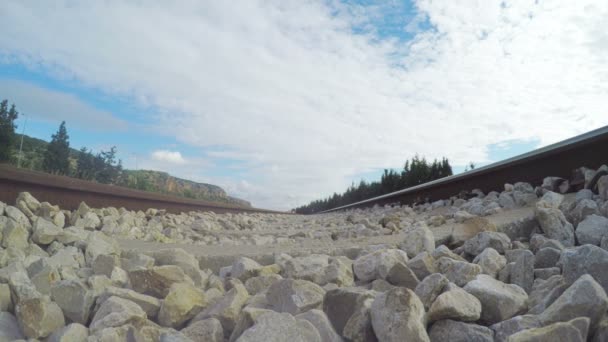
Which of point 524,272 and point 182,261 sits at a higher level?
point 524,272

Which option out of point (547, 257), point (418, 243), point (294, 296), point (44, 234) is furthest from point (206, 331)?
point (44, 234)

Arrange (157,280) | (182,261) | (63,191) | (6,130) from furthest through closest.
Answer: (6,130)
(63,191)
(182,261)
(157,280)

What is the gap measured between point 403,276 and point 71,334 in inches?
55.7

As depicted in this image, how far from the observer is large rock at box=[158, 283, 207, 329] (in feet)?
5.93

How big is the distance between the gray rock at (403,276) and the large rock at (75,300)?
140cm

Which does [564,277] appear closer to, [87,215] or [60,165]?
[87,215]

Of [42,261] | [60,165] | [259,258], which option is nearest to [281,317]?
[259,258]

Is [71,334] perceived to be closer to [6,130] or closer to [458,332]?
[458,332]

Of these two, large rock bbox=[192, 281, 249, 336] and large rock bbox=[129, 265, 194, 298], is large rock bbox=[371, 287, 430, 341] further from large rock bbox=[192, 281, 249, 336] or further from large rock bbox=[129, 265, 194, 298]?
large rock bbox=[129, 265, 194, 298]

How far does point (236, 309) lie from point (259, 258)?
1229 millimetres

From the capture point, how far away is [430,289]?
65.7 inches

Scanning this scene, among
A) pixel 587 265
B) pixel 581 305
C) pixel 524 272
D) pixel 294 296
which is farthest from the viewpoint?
pixel 524 272

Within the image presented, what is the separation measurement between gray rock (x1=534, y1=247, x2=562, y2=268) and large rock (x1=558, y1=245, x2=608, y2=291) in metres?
0.35

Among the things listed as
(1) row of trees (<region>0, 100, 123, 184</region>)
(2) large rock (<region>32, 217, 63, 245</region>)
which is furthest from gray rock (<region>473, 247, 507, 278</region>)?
(1) row of trees (<region>0, 100, 123, 184</region>)
